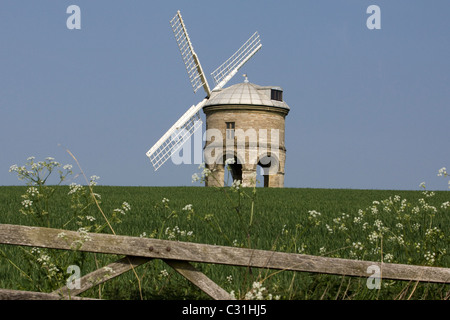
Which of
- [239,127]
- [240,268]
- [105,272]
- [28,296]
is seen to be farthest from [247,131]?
[28,296]

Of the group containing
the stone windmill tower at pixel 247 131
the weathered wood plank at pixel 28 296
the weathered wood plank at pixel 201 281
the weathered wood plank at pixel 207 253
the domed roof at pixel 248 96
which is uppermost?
the domed roof at pixel 248 96

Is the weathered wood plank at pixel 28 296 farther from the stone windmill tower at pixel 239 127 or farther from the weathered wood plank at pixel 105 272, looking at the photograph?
the stone windmill tower at pixel 239 127

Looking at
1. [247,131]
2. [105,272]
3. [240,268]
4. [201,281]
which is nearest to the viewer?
[201,281]

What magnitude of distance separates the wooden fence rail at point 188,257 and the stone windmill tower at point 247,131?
2967cm

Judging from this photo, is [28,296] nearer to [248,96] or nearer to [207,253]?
[207,253]

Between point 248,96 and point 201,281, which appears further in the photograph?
point 248,96

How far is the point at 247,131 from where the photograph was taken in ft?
114

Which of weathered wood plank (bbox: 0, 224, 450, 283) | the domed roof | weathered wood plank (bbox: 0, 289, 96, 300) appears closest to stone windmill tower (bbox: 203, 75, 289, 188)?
the domed roof

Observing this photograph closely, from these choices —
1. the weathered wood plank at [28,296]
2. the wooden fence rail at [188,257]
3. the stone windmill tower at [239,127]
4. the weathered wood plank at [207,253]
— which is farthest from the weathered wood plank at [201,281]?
the stone windmill tower at [239,127]

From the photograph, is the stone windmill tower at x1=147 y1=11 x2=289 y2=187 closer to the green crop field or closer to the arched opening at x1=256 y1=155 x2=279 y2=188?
the arched opening at x1=256 y1=155 x2=279 y2=188

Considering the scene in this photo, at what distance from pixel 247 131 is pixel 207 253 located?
30.6 m

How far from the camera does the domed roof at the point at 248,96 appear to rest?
115 ft
